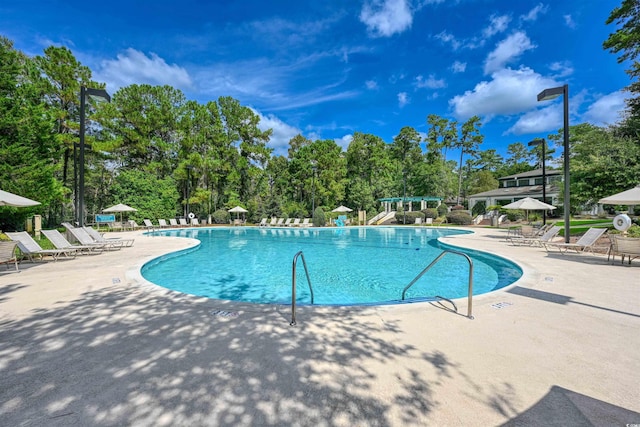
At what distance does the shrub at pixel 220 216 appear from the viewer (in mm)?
28250

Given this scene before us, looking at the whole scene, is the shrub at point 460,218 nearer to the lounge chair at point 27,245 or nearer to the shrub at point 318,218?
the shrub at point 318,218

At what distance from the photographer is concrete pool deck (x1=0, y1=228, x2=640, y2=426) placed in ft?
6.31

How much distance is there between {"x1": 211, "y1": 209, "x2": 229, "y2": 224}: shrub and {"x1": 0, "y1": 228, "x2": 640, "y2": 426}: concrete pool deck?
24.2 metres

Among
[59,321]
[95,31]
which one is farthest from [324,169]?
[59,321]

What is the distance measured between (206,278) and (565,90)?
43.3 feet

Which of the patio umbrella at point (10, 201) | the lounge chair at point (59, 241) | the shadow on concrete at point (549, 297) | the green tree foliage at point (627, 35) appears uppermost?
the green tree foliage at point (627, 35)

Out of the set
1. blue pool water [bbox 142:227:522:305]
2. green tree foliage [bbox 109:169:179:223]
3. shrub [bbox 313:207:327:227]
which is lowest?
blue pool water [bbox 142:227:522:305]

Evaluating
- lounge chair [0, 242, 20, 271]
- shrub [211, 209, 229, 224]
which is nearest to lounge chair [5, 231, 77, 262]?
lounge chair [0, 242, 20, 271]

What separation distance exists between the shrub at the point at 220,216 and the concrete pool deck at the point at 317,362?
79.4 ft

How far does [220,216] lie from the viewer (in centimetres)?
2828

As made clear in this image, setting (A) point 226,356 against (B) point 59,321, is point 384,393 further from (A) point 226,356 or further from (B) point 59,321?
(B) point 59,321

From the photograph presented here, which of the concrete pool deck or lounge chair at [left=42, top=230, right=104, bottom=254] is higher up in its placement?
lounge chair at [left=42, top=230, right=104, bottom=254]

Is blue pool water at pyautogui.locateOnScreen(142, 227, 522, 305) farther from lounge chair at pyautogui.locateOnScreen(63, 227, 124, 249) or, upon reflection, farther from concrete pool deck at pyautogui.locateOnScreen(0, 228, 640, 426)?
lounge chair at pyautogui.locateOnScreen(63, 227, 124, 249)

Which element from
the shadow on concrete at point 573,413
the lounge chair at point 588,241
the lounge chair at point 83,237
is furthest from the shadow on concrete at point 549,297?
the lounge chair at point 83,237
